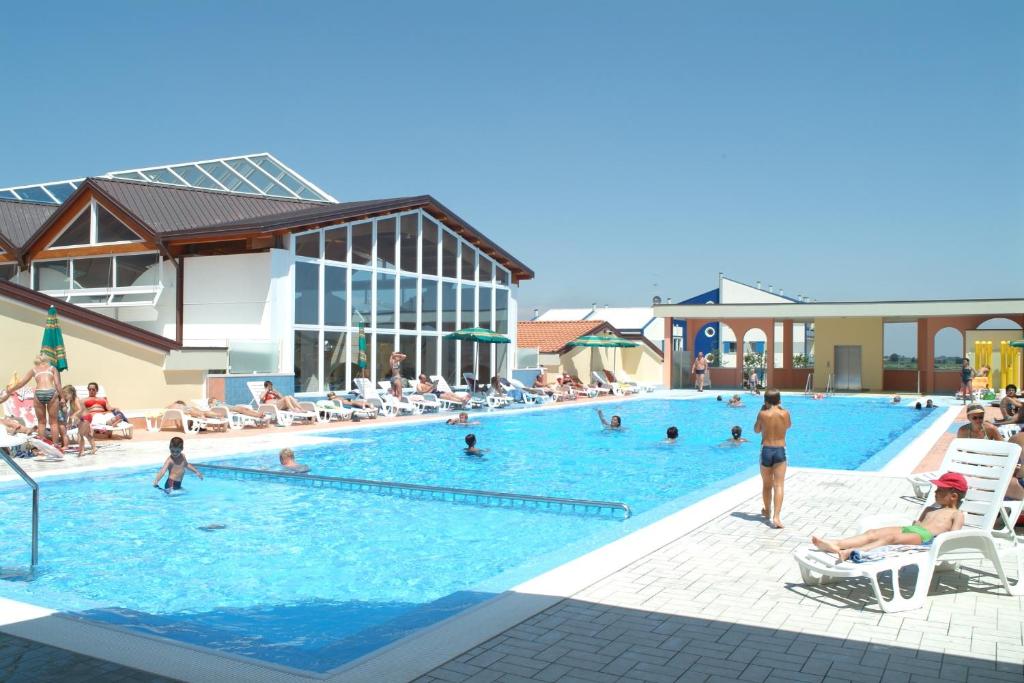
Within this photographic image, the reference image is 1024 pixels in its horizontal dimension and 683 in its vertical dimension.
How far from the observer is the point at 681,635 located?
4.46 metres

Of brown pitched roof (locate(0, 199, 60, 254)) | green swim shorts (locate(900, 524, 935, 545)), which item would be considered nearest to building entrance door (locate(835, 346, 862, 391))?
brown pitched roof (locate(0, 199, 60, 254))

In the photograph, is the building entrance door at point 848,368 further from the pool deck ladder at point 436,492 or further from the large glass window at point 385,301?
the pool deck ladder at point 436,492

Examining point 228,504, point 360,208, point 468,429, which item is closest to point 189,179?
point 360,208

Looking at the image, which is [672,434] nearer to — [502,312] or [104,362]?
[104,362]

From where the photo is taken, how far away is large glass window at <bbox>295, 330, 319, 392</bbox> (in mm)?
19875

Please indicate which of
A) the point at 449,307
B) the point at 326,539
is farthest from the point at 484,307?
the point at 326,539

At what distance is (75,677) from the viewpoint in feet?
12.6

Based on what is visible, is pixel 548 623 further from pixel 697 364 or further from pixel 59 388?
pixel 697 364

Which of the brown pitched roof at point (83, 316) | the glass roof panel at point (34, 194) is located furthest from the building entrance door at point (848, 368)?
the glass roof panel at point (34, 194)

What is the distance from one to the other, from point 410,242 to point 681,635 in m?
19.9

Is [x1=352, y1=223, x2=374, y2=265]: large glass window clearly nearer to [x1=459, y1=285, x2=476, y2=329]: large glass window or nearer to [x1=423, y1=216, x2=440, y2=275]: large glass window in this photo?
[x1=423, y1=216, x2=440, y2=275]: large glass window

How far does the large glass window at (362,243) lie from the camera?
21766mm

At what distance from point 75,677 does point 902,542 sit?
470 cm

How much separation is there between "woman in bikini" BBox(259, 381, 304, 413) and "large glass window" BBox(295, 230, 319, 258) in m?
3.75
